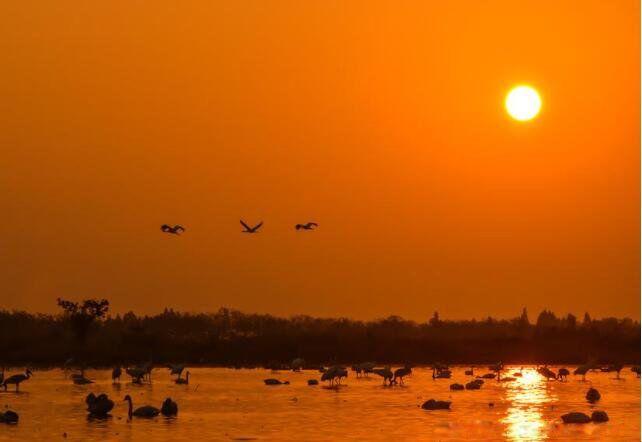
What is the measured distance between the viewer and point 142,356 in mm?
71500

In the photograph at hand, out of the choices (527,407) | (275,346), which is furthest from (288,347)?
(527,407)

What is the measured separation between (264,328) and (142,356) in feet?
97.5

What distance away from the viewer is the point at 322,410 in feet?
127

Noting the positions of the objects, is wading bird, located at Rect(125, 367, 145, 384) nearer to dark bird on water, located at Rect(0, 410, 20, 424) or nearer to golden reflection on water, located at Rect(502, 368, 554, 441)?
golden reflection on water, located at Rect(502, 368, 554, 441)

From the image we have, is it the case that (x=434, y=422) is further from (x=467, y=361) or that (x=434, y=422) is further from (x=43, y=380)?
(x=467, y=361)

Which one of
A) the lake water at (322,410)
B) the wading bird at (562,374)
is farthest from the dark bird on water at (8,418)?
the wading bird at (562,374)

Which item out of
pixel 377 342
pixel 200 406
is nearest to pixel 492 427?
pixel 200 406

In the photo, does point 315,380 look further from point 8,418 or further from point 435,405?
point 8,418

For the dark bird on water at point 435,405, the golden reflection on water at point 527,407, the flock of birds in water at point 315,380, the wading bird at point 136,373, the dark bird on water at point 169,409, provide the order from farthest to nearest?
1. the wading bird at point 136,373
2. the dark bird on water at point 435,405
3. the dark bird on water at point 169,409
4. the flock of birds in water at point 315,380
5. the golden reflection on water at point 527,407

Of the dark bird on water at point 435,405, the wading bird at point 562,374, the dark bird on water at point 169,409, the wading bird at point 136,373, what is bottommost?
the dark bird on water at point 169,409

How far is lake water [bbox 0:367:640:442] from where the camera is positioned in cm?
3231

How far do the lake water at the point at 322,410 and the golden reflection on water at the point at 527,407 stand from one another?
3 cm

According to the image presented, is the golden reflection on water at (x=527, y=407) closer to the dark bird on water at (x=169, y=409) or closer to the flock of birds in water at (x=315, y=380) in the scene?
the flock of birds in water at (x=315, y=380)

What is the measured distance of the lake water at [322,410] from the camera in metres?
32.3
